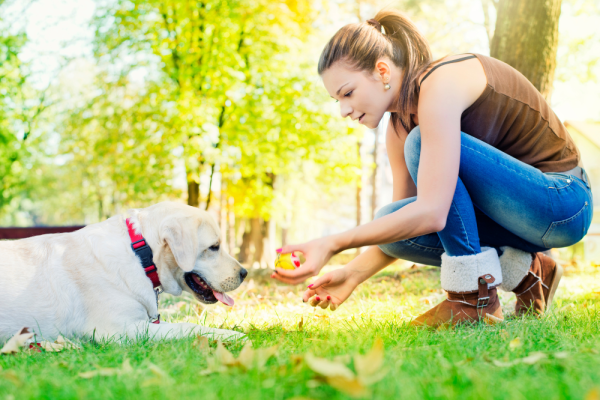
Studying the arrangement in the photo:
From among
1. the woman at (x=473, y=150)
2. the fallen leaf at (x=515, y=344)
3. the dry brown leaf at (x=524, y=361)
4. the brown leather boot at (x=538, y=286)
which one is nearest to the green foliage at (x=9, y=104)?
the woman at (x=473, y=150)

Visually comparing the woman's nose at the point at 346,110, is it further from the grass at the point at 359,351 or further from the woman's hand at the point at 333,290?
the grass at the point at 359,351

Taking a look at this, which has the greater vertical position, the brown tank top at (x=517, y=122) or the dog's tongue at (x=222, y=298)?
the brown tank top at (x=517, y=122)

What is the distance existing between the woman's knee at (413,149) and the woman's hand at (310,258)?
920 millimetres

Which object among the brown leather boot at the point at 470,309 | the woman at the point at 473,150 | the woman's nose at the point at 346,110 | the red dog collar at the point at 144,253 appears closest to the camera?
the woman at the point at 473,150

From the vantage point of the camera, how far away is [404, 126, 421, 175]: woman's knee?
278cm

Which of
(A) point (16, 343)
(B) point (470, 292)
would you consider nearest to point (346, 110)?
(B) point (470, 292)

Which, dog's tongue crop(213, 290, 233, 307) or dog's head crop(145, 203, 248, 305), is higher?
dog's head crop(145, 203, 248, 305)

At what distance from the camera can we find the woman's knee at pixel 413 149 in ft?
9.12

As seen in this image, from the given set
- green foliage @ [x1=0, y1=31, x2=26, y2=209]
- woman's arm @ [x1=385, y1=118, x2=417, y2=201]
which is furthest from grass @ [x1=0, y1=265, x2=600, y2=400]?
green foliage @ [x1=0, y1=31, x2=26, y2=209]

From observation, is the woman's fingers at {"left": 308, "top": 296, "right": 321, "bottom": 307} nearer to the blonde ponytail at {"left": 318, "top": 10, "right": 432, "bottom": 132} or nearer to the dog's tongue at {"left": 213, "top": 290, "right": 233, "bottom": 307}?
the dog's tongue at {"left": 213, "top": 290, "right": 233, "bottom": 307}

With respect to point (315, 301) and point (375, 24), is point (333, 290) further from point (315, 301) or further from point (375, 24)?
point (375, 24)

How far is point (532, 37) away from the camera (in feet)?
18.7

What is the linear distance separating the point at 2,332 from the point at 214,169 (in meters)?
10.1

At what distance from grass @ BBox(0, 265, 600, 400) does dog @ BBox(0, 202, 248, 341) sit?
0.32 metres
